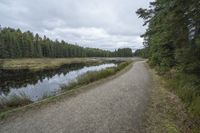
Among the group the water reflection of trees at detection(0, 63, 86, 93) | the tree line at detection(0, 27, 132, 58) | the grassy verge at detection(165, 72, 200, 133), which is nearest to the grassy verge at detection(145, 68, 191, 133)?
the grassy verge at detection(165, 72, 200, 133)

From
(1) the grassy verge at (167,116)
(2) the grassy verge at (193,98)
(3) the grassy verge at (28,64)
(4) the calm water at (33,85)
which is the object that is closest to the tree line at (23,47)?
(3) the grassy verge at (28,64)

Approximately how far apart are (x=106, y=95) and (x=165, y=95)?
9.71 feet

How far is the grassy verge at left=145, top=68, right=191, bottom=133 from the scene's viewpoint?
5971mm

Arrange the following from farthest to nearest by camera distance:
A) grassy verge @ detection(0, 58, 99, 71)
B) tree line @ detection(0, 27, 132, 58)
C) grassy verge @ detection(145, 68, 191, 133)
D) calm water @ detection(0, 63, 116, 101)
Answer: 1. tree line @ detection(0, 27, 132, 58)
2. grassy verge @ detection(0, 58, 99, 71)
3. calm water @ detection(0, 63, 116, 101)
4. grassy verge @ detection(145, 68, 191, 133)

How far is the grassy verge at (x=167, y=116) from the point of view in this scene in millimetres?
5971

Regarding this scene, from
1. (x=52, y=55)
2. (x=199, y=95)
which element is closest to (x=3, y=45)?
(x=52, y=55)

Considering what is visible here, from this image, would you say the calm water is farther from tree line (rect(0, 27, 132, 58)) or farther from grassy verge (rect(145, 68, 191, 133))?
tree line (rect(0, 27, 132, 58))

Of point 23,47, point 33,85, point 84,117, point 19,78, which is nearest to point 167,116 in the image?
point 84,117

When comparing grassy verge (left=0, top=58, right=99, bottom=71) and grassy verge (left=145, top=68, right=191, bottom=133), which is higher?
grassy verge (left=145, top=68, right=191, bottom=133)

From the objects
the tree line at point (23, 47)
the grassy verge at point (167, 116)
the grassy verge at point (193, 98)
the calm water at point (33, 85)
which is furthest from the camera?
the tree line at point (23, 47)

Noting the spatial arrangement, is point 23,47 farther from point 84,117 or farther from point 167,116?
point 167,116

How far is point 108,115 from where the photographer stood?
6.82 meters

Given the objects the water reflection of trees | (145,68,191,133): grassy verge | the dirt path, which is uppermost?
the dirt path

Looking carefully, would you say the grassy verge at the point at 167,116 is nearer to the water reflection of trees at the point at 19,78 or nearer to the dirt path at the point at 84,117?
the dirt path at the point at 84,117
